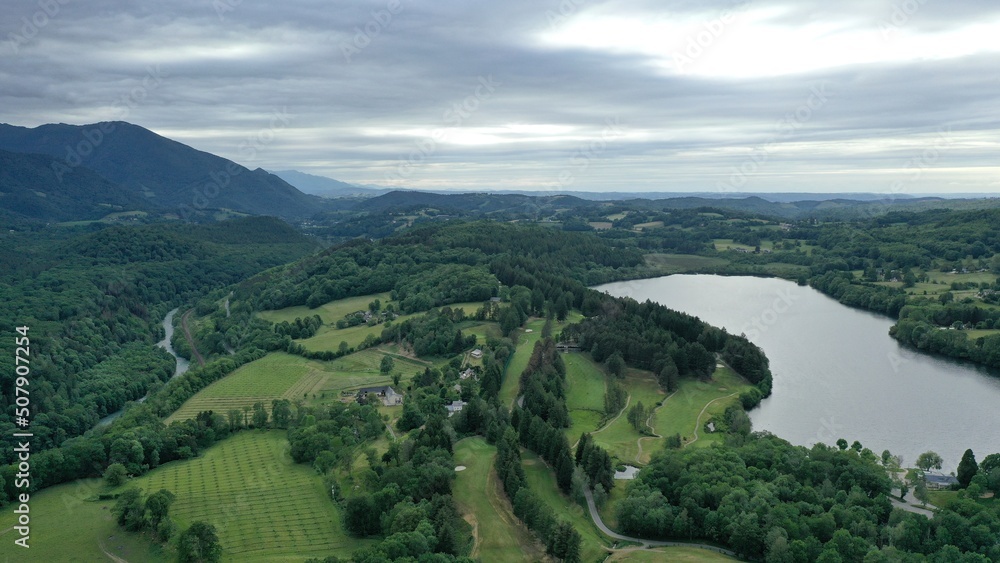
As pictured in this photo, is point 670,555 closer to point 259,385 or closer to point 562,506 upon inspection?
point 562,506

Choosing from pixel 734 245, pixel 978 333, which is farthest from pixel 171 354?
pixel 734 245

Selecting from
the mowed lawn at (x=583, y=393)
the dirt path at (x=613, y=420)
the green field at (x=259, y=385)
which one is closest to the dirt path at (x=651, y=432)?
the dirt path at (x=613, y=420)

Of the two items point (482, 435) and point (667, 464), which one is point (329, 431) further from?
point (667, 464)

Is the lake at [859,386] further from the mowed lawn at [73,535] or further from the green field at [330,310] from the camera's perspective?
the green field at [330,310]

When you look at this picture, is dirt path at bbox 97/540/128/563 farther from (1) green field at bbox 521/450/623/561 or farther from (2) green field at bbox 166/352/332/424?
(1) green field at bbox 521/450/623/561

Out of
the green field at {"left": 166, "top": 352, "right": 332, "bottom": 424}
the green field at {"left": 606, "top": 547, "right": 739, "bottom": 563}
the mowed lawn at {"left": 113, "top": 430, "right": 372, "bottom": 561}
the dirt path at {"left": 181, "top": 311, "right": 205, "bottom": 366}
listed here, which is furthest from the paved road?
the dirt path at {"left": 181, "top": 311, "right": 205, "bottom": 366}

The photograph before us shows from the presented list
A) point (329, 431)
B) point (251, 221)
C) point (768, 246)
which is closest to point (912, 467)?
point (329, 431)
